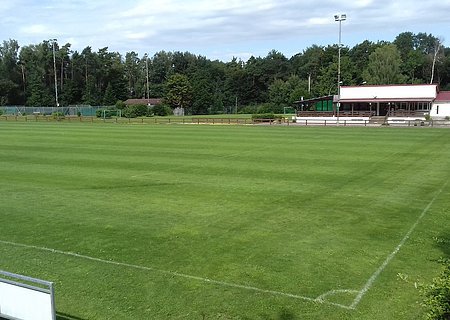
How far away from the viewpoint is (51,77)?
135 m

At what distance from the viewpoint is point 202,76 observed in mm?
128875

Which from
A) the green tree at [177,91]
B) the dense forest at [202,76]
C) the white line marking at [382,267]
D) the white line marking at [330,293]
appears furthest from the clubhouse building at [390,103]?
the white line marking at [330,293]

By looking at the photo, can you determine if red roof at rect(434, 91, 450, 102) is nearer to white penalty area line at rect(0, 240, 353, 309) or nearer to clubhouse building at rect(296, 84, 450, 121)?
clubhouse building at rect(296, 84, 450, 121)

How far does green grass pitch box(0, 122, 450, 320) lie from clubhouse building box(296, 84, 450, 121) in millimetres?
49398

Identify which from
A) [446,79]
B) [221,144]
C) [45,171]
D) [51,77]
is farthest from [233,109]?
[45,171]

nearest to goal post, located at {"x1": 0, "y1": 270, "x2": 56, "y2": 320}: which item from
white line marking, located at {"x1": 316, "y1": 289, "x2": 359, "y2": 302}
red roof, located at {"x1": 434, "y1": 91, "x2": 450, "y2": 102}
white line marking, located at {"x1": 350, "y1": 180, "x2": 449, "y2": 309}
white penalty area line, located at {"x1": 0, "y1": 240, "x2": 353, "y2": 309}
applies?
white penalty area line, located at {"x1": 0, "y1": 240, "x2": 353, "y2": 309}

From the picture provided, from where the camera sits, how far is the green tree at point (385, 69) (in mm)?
107125

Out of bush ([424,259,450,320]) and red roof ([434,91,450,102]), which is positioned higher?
red roof ([434,91,450,102])

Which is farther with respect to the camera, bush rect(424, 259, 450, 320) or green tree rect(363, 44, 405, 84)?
green tree rect(363, 44, 405, 84)

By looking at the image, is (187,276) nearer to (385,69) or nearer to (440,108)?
(440,108)

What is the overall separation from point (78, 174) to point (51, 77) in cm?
12571

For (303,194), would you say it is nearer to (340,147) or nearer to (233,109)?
(340,147)

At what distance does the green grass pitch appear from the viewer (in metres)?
7.83

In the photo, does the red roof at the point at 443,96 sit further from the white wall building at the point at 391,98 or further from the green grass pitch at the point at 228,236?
the green grass pitch at the point at 228,236
